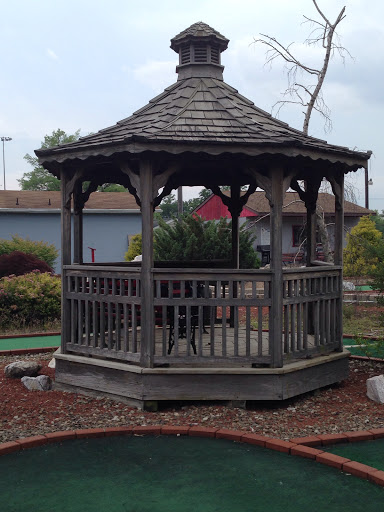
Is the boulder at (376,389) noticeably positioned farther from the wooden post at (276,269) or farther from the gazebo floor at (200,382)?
the wooden post at (276,269)

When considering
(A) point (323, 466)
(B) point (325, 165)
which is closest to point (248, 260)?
(B) point (325, 165)

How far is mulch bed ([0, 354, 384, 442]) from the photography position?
5730 mm

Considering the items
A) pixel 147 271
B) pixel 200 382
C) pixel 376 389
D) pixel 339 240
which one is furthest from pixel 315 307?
pixel 147 271

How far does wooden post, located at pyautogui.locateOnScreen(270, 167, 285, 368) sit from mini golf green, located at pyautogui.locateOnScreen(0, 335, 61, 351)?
534cm

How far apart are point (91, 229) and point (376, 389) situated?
876 inches

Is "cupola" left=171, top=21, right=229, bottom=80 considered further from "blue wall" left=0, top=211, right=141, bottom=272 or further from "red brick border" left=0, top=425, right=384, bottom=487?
"blue wall" left=0, top=211, right=141, bottom=272

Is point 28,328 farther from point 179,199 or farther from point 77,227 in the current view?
point 179,199

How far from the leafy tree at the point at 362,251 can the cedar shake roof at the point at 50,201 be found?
405 inches

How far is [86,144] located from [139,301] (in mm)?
1810

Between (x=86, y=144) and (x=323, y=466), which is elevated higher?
(x=86, y=144)

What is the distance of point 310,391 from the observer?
6930mm

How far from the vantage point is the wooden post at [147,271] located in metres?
6.29

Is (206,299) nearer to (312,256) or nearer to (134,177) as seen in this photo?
(134,177)

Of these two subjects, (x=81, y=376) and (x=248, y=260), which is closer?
(x=81, y=376)
